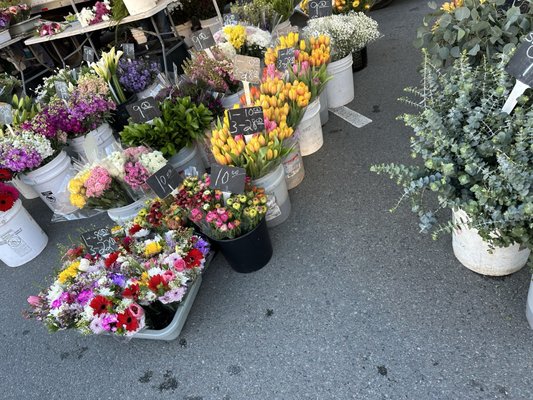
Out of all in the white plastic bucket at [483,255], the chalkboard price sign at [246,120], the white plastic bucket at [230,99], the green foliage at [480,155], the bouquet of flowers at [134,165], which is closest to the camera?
the green foliage at [480,155]

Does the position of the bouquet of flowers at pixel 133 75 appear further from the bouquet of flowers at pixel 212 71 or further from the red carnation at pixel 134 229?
the red carnation at pixel 134 229

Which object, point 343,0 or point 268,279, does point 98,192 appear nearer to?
point 268,279

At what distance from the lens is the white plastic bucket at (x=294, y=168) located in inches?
91.3

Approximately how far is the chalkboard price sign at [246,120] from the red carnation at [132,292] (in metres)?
0.85

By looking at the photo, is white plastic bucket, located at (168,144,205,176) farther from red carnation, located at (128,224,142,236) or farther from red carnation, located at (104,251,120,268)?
red carnation, located at (104,251,120,268)

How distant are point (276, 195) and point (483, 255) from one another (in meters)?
1.04

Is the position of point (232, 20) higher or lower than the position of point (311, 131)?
higher

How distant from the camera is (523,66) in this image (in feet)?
4.18

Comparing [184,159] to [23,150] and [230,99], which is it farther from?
[23,150]

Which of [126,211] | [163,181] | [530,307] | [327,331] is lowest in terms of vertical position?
[327,331]

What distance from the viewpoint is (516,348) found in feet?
4.80

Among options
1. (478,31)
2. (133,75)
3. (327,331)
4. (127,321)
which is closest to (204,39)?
(133,75)

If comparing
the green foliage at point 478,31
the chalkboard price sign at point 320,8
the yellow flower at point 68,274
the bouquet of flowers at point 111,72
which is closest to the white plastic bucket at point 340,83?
the chalkboard price sign at point 320,8

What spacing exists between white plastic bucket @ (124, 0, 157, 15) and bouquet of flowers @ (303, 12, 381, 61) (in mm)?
1452
